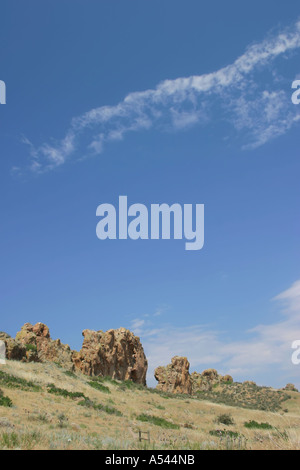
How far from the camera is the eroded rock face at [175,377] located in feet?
202

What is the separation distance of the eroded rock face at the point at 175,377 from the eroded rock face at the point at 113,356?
3.70 metres

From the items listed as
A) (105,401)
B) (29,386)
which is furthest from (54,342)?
(29,386)

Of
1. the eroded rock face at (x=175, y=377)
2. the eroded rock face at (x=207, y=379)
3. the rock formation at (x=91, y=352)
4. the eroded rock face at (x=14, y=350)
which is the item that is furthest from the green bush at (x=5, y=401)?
the eroded rock face at (x=207, y=379)

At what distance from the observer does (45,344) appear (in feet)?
152

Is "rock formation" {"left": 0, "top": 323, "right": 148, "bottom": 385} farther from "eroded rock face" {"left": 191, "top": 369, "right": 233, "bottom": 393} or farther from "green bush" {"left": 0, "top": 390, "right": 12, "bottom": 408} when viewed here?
"eroded rock face" {"left": 191, "top": 369, "right": 233, "bottom": 393}

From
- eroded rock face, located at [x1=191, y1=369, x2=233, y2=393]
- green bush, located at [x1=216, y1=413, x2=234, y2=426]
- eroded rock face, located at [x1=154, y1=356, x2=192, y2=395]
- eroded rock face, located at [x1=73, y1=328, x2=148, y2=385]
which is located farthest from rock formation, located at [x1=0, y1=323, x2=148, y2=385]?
eroded rock face, located at [x1=191, y1=369, x2=233, y2=393]

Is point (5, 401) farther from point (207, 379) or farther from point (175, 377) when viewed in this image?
point (207, 379)

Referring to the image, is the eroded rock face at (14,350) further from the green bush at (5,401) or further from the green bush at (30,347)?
the green bush at (5,401)

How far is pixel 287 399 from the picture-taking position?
66.1 meters

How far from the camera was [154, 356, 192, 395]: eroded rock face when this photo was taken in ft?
202

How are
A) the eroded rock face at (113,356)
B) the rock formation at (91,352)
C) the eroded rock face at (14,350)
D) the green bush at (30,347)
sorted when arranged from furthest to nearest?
1. the eroded rock face at (113,356)
2. the rock formation at (91,352)
3. the green bush at (30,347)
4. the eroded rock face at (14,350)
